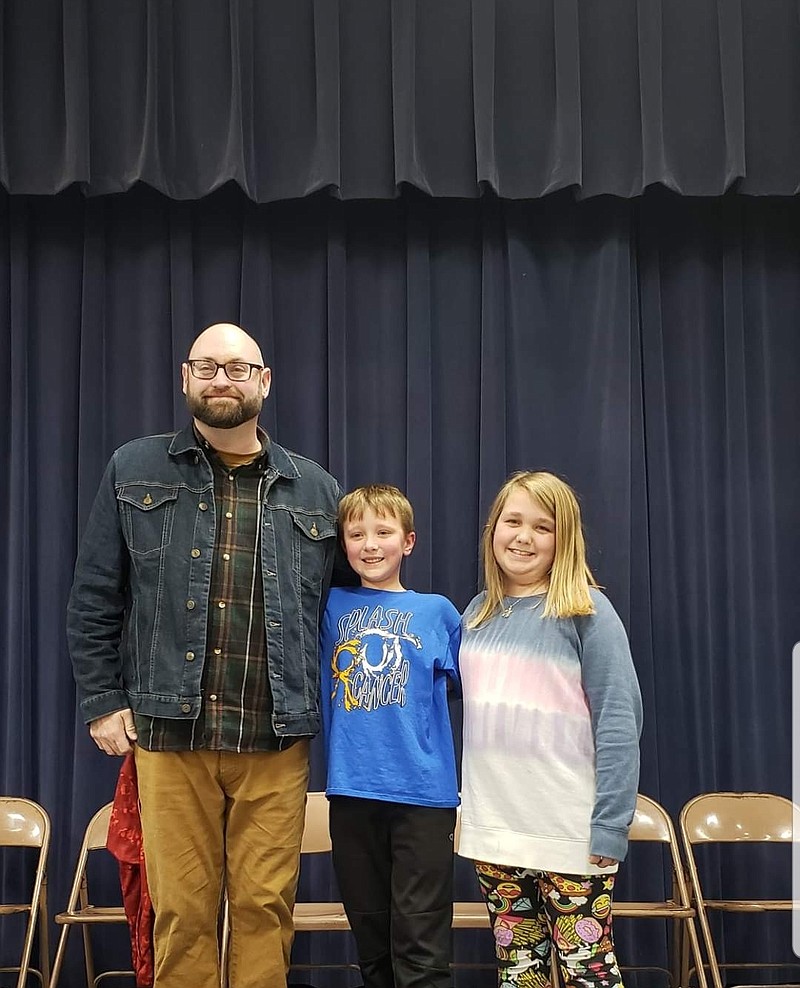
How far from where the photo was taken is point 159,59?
3486 millimetres

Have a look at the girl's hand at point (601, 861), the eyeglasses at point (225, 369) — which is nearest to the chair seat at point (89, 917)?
the girl's hand at point (601, 861)

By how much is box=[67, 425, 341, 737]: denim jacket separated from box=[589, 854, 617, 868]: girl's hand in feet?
2.35

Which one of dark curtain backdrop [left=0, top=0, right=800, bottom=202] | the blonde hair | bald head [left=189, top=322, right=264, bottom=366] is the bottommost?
the blonde hair

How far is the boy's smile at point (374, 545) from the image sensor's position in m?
2.59

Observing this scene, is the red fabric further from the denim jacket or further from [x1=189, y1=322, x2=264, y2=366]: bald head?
[x1=189, y1=322, x2=264, y2=366]: bald head

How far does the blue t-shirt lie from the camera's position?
2.44 metres

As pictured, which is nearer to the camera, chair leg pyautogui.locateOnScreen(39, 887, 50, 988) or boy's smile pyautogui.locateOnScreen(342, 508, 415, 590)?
boy's smile pyautogui.locateOnScreen(342, 508, 415, 590)

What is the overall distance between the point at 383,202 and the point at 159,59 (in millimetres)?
901

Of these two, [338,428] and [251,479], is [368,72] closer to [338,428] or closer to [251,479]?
[338,428]

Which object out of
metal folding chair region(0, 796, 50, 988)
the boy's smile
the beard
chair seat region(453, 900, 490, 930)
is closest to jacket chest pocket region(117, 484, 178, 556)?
the beard

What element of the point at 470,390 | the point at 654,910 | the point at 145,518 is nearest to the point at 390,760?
the point at 145,518

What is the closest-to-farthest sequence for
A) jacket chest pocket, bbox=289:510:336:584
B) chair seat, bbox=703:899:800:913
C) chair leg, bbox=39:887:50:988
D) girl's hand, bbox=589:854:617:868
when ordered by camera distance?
girl's hand, bbox=589:854:617:868, jacket chest pocket, bbox=289:510:336:584, chair seat, bbox=703:899:800:913, chair leg, bbox=39:887:50:988

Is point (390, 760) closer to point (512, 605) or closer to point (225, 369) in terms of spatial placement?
point (512, 605)

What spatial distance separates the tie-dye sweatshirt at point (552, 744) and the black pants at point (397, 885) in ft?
0.32
